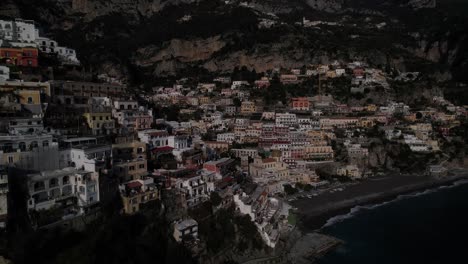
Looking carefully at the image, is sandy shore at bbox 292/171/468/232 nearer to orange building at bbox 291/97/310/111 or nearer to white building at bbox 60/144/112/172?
white building at bbox 60/144/112/172

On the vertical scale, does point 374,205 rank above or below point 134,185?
below

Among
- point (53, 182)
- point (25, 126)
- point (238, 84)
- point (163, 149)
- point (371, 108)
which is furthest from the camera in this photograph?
point (238, 84)

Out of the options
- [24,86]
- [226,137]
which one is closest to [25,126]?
[24,86]

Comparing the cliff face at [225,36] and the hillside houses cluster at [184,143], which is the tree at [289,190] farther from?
the cliff face at [225,36]

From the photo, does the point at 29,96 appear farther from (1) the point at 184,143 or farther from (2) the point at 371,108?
(2) the point at 371,108

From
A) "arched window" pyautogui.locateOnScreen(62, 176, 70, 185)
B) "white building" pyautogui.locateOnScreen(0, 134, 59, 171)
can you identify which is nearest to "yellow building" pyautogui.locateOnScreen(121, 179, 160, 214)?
"arched window" pyautogui.locateOnScreen(62, 176, 70, 185)

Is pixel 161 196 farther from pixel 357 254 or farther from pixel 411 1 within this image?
pixel 411 1

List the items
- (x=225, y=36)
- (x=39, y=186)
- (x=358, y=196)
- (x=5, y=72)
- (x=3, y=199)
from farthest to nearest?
(x=225, y=36)
(x=358, y=196)
(x=5, y=72)
(x=39, y=186)
(x=3, y=199)
